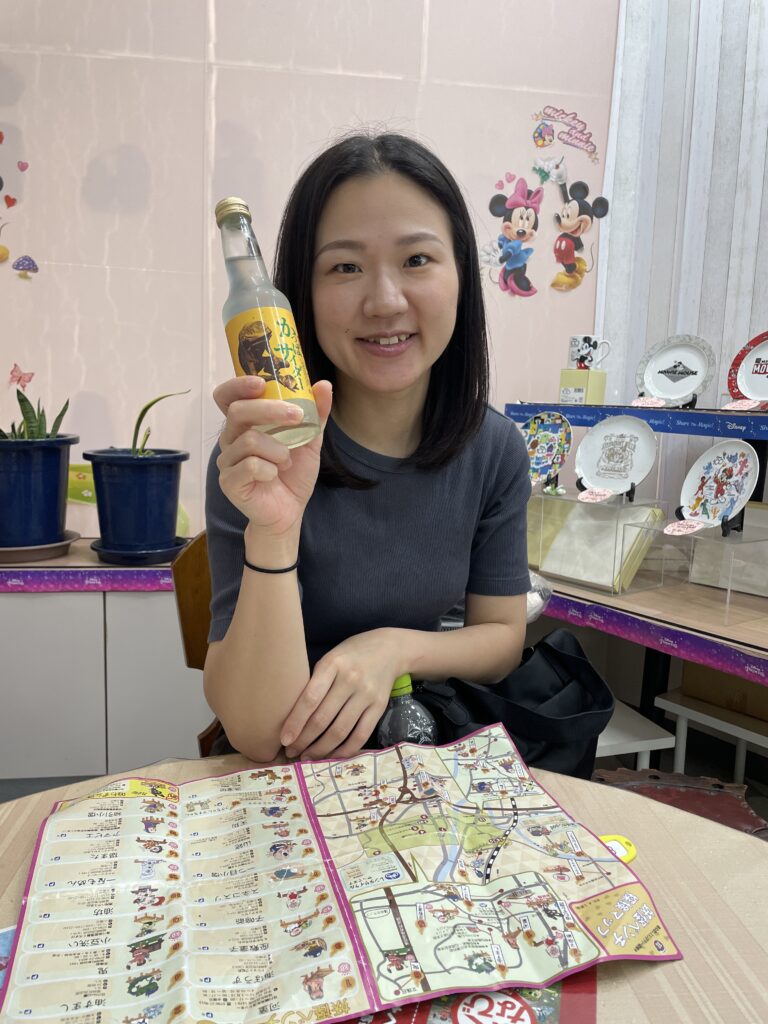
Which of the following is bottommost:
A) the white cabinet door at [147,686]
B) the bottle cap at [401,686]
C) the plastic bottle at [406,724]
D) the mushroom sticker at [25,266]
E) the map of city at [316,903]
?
the white cabinet door at [147,686]

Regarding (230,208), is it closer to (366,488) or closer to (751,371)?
(366,488)

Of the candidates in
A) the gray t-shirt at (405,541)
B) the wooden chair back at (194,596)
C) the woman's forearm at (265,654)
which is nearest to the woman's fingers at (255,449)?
the woman's forearm at (265,654)

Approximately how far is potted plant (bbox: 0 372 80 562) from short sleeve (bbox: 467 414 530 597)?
1.39 metres

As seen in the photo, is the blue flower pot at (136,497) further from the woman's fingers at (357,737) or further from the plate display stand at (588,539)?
the woman's fingers at (357,737)

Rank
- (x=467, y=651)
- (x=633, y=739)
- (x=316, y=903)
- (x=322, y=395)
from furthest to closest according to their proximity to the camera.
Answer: (x=633, y=739)
(x=467, y=651)
(x=322, y=395)
(x=316, y=903)

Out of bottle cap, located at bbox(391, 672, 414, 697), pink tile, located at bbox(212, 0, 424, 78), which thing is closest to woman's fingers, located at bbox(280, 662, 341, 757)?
bottle cap, located at bbox(391, 672, 414, 697)

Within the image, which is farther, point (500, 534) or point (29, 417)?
point (29, 417)

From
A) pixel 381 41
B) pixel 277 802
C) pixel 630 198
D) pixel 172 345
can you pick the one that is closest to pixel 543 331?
pixel 630 198

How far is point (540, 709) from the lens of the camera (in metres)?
1.01

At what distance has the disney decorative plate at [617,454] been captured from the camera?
2.17 m

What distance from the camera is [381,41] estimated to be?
2.47m

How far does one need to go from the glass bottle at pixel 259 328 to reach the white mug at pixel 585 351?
6.00ft

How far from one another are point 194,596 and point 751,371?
1584 millimetres

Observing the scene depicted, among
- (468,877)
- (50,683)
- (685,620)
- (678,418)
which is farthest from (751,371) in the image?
(50,683)
